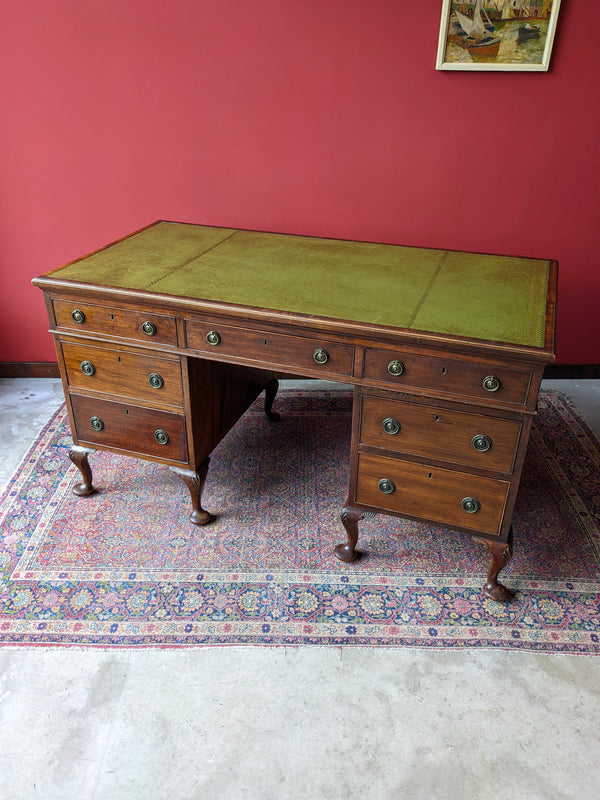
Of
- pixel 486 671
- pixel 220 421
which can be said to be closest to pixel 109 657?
pixel 220 421

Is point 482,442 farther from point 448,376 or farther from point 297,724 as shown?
point 297,724

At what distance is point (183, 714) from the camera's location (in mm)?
1823

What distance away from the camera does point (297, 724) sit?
5.91ft

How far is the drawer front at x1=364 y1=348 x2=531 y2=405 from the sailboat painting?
65.5 inches

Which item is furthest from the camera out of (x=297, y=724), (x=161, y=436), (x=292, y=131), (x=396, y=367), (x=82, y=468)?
(x=292, y=131)

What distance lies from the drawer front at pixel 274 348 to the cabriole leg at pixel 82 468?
2.54 feet

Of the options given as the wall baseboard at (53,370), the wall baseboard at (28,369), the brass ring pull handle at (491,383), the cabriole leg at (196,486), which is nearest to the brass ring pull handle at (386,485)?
the brass ring pull handle at (491,383)

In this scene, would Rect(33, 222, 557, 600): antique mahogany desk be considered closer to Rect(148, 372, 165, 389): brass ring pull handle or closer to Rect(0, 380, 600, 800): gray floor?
Rect(148, 372, 165, 389): brass ring pull handle

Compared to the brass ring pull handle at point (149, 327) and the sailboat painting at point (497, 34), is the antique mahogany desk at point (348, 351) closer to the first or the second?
the brass ring pull handle at point (149, 327)

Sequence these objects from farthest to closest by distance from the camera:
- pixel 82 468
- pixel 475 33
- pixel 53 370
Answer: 1. pixel 53 370
2. pixel 475 33
3. pixel 82 468

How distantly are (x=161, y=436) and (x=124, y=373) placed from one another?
10.8 inches

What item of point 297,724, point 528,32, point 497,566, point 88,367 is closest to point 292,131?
point 528,32

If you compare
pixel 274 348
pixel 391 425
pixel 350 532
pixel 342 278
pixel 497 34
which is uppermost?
pixel 497 34

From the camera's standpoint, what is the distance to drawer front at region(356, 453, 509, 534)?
2.04 metres
